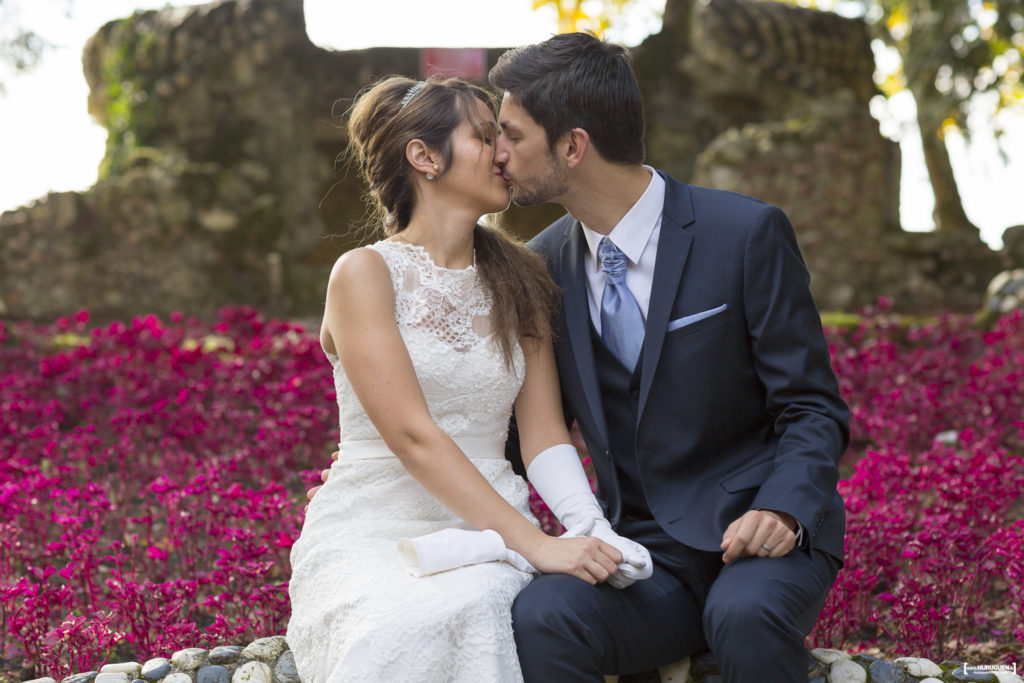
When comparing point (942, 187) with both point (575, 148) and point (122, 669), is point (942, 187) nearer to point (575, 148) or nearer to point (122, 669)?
point (575, 148)

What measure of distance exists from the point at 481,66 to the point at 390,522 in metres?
8.93

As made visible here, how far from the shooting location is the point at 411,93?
9.32 feet

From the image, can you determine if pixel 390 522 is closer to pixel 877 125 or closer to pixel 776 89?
pixel 877 125

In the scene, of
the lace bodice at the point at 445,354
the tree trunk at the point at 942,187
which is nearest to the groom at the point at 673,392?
the lace bodice at the point at 445,354

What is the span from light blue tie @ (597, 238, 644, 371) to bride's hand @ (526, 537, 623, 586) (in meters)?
0.56

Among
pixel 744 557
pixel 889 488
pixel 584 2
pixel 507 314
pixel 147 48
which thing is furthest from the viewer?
pixel 584 2

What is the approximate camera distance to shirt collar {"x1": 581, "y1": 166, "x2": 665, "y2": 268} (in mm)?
2805

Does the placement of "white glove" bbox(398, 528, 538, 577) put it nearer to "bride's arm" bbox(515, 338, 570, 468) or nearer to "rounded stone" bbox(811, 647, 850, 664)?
"bride's arm" bbox(515, 338, 570, 468)

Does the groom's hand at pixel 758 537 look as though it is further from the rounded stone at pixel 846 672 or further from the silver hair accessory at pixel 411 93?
the silver hair accessory at pixel 411 93

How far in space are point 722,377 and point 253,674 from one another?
1.46 m

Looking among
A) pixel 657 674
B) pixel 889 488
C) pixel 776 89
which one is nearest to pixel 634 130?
pixel 657 674

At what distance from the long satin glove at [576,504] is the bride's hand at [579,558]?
31 millimetres

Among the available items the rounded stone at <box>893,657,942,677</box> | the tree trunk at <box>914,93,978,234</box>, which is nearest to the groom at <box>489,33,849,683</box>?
the rounded stone at <box>893,657,942,677</box>

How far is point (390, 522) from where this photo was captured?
2562mm
